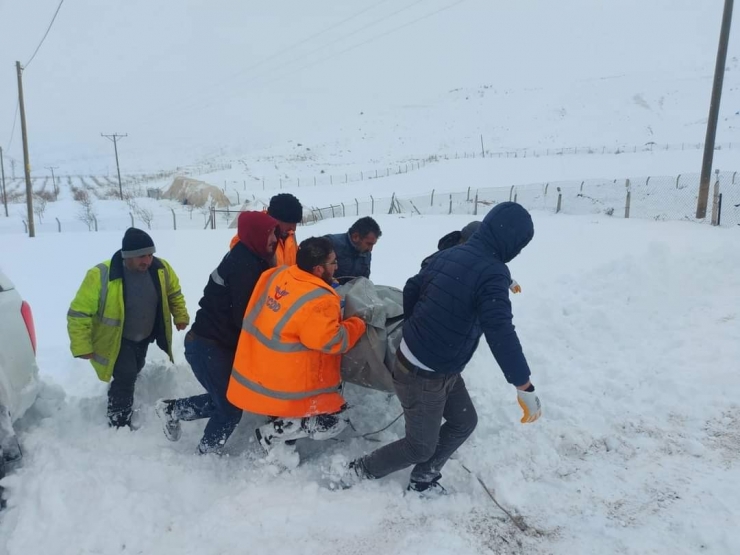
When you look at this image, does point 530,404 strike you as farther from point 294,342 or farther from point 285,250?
point 285,250

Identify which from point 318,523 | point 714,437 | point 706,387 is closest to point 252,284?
point 318,523

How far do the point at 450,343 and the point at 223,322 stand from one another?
4.75 ft

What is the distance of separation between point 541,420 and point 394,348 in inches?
55.4

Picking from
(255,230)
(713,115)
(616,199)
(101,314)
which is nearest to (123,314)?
(101,314)

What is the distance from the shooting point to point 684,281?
6.11m

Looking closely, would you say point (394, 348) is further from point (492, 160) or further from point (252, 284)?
point (492, 160)

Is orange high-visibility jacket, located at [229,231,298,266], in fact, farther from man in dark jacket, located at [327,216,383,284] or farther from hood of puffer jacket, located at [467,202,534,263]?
hood of puffer jacket, located at [467,202,534,263]

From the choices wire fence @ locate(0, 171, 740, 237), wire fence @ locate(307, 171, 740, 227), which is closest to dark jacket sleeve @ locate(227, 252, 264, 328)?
wire fence @ locate(0, 171, 740, 237)

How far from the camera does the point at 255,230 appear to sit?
9.97ft

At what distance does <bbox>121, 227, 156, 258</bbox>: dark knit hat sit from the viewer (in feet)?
10.6

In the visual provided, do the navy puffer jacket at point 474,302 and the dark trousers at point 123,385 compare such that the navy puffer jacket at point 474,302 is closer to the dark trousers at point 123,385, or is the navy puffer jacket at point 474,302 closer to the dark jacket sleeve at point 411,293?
the dark jacket sleeve at point 411,293

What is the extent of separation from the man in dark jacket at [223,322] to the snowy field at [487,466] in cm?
27

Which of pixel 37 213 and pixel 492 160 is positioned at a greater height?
pixel 492 160

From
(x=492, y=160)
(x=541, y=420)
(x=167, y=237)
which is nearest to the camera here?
(x=541, y=420)
